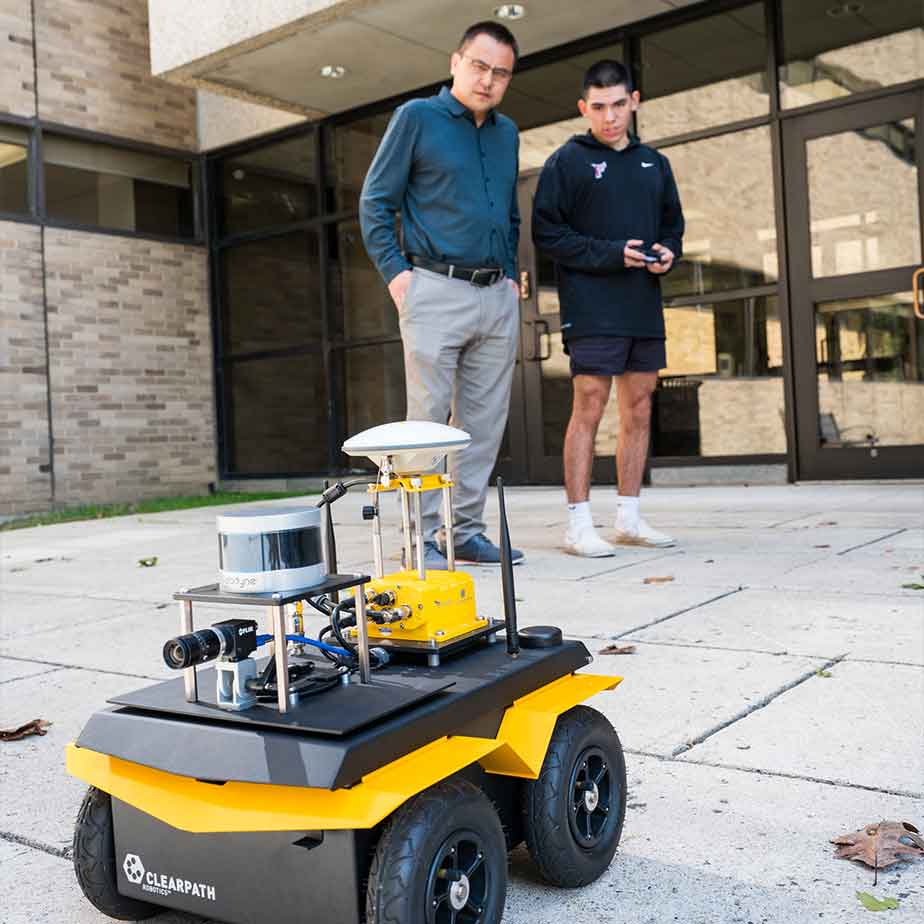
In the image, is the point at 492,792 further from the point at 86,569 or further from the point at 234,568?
the point at 86,569

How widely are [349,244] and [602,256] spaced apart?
619 cm

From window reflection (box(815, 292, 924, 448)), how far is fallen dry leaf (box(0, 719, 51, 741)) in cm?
584

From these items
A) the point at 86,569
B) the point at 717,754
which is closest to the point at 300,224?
the point at 86,569

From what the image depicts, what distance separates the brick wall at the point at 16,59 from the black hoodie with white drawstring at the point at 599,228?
682 cm

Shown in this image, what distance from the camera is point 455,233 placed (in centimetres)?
360

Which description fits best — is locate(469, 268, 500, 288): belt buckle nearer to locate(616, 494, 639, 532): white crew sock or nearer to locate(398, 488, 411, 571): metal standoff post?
locate(616, 494, 639, 532): white crew sock

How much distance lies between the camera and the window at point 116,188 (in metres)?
9.42

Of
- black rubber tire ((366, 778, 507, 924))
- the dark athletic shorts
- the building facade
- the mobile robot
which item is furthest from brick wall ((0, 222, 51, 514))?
black rubber tire ((366, 778, 507, 924))

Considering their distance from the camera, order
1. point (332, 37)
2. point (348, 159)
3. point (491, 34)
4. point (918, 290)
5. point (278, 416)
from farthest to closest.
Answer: point (278, 416) → point (348, 159) → point (332, 37) → point (918, 290) → point (491, 34)

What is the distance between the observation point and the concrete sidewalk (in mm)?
1284

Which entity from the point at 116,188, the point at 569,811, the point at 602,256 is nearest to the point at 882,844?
the point at 569,811

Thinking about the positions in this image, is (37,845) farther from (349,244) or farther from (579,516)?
(349,244)

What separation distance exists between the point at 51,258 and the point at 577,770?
29.8 feet

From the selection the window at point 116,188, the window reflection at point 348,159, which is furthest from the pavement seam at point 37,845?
the window at point 116,188
